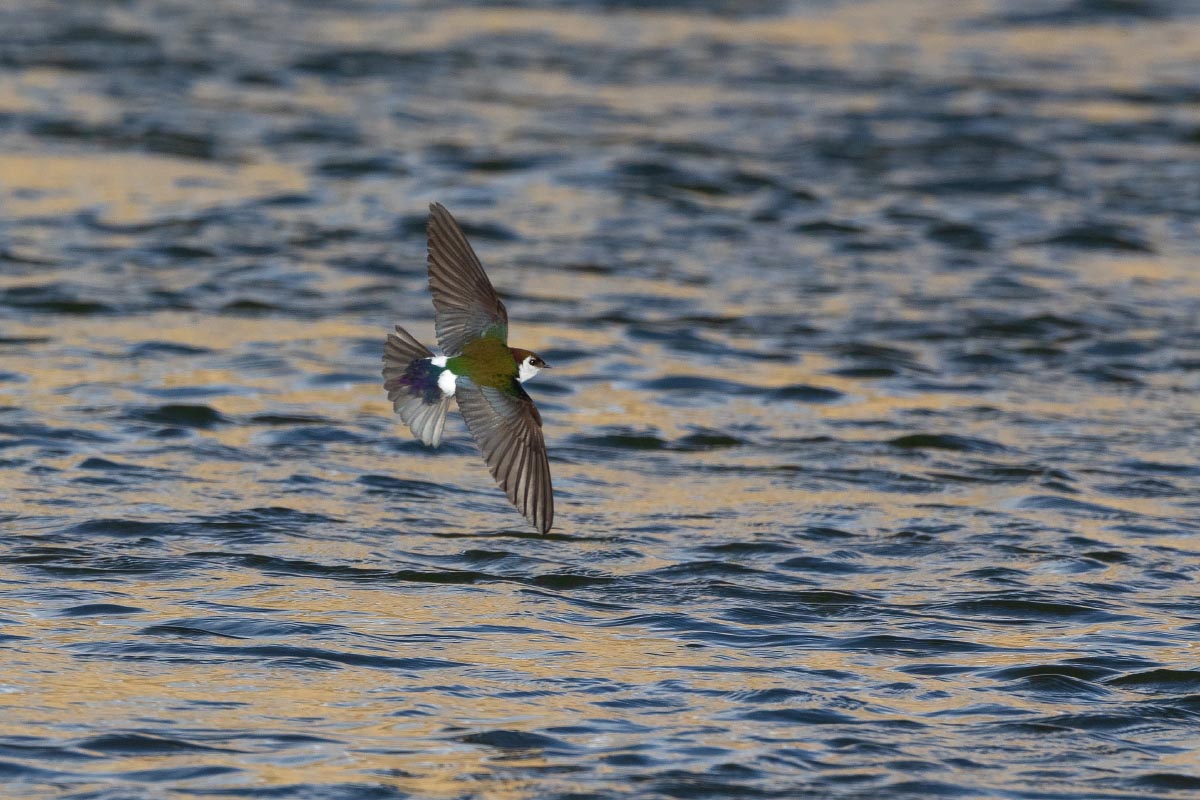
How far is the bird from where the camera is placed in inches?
224

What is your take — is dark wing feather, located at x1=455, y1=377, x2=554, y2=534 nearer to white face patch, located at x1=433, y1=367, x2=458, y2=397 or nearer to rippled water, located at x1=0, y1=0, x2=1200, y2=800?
white face patch, located at x1=433, y1=367, x2=458, y2=397

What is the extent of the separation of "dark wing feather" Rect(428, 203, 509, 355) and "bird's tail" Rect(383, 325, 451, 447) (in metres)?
0.10

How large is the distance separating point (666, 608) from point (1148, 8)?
12.4m

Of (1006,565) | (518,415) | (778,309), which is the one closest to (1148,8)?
(778,309)

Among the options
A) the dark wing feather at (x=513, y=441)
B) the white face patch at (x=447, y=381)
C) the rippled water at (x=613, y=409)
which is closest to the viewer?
the rippled water at (x=613, y=409)

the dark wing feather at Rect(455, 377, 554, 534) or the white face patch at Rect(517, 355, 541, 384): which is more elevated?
the white face patch at Rect(517, 355, 541, 384)

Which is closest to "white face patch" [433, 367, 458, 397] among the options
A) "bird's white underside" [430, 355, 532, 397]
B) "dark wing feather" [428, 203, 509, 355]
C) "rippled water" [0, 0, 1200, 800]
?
"bird's white underside" [430, 355, 532, 397]

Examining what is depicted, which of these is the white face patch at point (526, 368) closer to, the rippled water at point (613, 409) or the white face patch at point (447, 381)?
the white face patch at point (447, 381)

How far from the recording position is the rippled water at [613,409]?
5168mm

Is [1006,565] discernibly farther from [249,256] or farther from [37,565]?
[249,256]

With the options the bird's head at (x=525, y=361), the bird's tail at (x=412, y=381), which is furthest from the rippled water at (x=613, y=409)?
the bird's head at (x=525, y=361)

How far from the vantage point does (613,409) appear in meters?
8.47

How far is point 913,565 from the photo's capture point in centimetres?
662

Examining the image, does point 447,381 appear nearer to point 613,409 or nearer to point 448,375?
point 448,375
